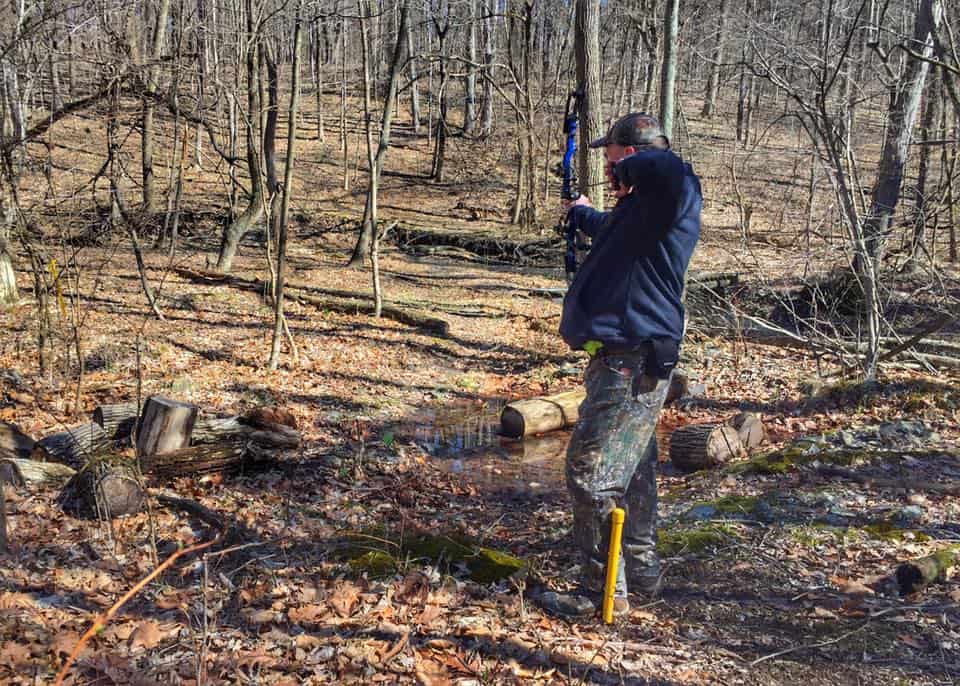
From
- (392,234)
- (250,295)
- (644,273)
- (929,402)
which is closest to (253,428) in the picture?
(644,273)

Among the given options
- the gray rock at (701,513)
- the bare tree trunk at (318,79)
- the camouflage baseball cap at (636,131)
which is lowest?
the gray rock at (701,513)

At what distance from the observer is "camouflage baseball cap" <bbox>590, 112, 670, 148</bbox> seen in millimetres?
3652

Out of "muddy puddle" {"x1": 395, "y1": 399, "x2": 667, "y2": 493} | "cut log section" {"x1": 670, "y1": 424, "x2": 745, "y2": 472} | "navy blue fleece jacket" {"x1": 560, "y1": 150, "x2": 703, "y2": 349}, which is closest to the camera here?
"navy blue fleece jacket" {"x1": 560, "y1": 150, "x2": 703, "y2": 349}

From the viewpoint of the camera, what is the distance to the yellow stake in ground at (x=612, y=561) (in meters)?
3.55

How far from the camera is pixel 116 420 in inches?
255

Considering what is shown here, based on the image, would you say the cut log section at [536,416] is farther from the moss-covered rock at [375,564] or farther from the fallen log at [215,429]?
the moss-covered rock at [375,564]

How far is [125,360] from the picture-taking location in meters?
9.09

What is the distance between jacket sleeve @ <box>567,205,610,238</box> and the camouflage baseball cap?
1.21ft

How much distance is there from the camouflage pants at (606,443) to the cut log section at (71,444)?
12.8 ft

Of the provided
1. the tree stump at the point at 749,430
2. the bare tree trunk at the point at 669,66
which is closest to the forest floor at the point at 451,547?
the tree stump at the point at 749,430

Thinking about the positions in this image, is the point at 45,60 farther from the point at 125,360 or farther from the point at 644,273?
the point at 644,273

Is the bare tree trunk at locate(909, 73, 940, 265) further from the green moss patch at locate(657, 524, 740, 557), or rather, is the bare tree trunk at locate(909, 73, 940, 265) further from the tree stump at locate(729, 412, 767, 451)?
the green moss patch at locate(657, 524, 740, 557)

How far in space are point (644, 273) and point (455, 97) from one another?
3703 centimetres

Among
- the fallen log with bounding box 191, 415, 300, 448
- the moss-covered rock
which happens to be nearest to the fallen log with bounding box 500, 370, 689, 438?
the fallen log with bounding box 191, 415, 300, 448
